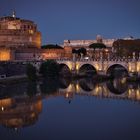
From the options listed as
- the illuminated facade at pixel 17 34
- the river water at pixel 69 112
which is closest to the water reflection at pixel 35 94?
the river water at pixel 69 112

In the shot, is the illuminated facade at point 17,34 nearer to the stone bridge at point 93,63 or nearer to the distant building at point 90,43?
the stone bridge at point 93,63

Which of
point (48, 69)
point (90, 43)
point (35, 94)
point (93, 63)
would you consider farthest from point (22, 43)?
point (90, 43)

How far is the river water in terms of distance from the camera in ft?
41.1

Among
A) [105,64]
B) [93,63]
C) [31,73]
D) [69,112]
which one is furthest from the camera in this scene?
[93,63]

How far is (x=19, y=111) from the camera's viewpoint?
648 inches

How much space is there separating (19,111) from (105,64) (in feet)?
50.2

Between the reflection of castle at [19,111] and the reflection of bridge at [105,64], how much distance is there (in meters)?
11.1

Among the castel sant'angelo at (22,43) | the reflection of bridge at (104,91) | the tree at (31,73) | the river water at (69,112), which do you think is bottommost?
the river water at (69,112)

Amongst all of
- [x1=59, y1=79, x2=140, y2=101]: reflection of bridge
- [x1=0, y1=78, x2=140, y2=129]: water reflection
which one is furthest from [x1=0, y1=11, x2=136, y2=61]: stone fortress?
[x1=59, y1=79, x2=140, y2=101]: reflection of bridge

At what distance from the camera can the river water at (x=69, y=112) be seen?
12539 mm

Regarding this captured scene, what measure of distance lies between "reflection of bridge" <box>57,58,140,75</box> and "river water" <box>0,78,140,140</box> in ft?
Result: 12.4

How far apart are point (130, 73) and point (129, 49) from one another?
1005cm

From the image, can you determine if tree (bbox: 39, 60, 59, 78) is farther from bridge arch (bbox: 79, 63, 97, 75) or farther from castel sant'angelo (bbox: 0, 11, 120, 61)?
castel sant'angelo (bbox: 0, 11, 120, 61)

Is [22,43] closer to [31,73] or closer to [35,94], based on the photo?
[31,73]
